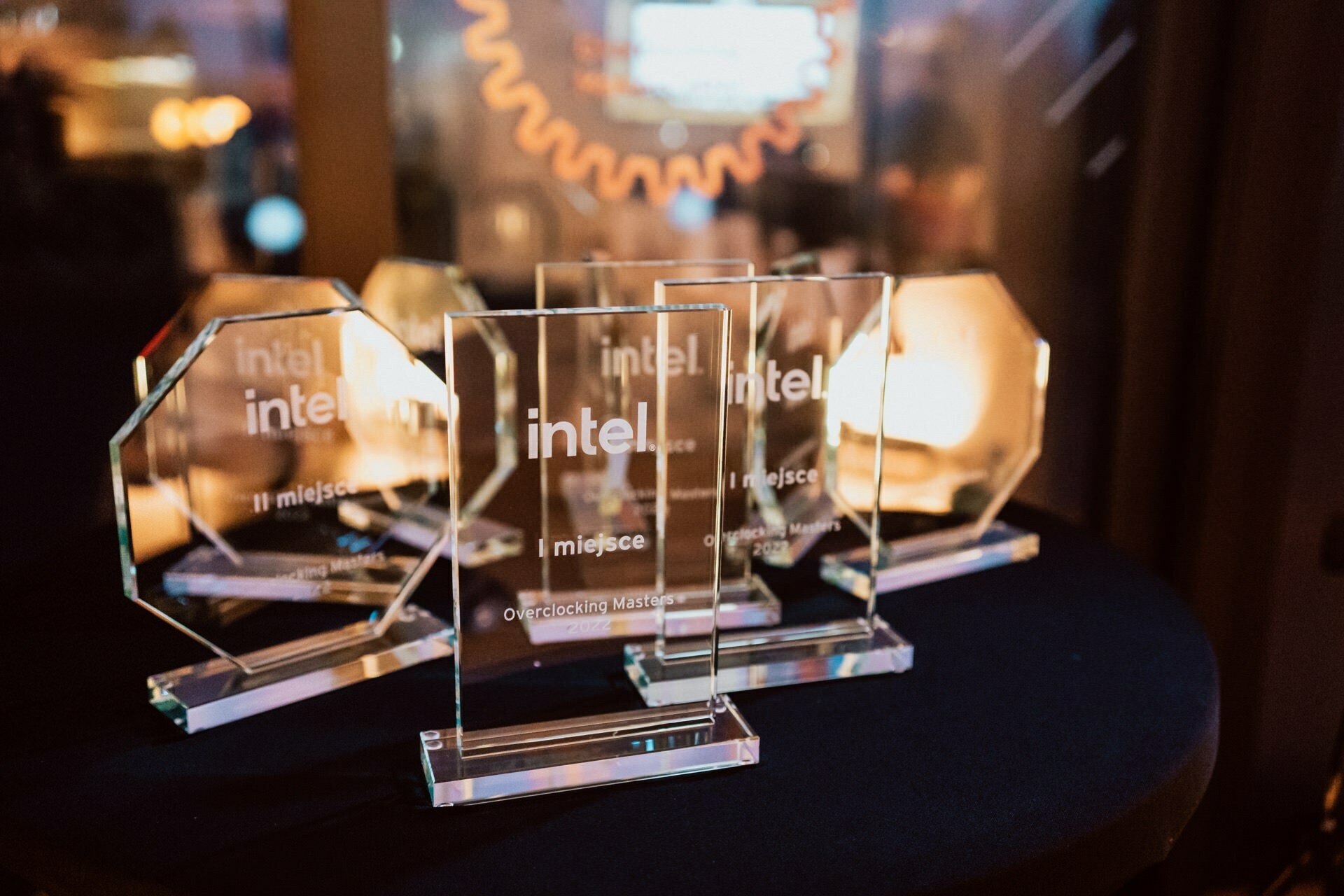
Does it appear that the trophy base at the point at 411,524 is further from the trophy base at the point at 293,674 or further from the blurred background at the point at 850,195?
the blurred background at the point at 850,195

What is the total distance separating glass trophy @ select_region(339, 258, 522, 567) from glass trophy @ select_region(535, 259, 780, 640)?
82 millimetres

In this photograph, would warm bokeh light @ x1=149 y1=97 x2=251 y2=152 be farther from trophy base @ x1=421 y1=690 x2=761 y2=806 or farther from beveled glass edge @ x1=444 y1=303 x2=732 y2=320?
trophy base @ x1=421 y1=690 x2=761 y2=806

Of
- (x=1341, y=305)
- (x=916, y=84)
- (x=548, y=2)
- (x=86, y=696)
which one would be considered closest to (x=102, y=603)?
(x=86, y=696)

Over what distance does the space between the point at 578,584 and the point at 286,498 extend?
33 centimetres

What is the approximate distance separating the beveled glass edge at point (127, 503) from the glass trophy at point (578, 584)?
0.05 m

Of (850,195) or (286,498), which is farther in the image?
(850,195)

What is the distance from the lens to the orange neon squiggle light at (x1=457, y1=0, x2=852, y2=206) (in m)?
1.91

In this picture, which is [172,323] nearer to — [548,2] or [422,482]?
[422,482]

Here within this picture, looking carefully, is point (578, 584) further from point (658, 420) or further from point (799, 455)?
point (799, 455)

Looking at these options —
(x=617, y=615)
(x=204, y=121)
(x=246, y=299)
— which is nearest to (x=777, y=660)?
(x=617, y=615)

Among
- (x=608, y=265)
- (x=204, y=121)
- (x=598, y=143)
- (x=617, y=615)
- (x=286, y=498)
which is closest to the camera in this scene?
(x=617, y=615)

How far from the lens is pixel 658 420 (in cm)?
91

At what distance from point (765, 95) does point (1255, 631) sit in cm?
129

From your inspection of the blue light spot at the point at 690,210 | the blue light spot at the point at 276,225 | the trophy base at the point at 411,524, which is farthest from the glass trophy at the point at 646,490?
the blue light spot at the point at 690,210
